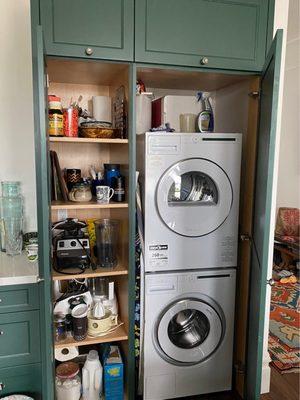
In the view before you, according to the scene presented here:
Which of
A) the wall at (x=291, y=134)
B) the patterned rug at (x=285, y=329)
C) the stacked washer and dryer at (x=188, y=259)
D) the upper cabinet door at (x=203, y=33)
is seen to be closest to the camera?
→ the upper cabinet door at (x=203, y=33)

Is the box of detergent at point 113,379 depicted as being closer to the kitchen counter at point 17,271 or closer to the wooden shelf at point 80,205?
the kitchen counter at point 17,271

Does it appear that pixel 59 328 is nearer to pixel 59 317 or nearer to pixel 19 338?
pixel 59 317

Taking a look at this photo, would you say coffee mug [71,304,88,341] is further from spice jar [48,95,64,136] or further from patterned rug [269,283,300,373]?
patterned rug [269,283,300,373]

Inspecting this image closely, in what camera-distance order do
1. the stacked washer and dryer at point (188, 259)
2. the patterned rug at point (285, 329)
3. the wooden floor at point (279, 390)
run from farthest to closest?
the patterned rug at point (285, 329)
the wooden floor at point (279, 390)
the stacked washer and dryer at point (188, 259)

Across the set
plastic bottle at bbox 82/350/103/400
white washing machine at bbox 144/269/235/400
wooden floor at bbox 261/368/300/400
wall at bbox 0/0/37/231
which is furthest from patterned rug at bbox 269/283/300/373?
wall at bbox 0/0/37/231

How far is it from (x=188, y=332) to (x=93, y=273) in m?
0.76

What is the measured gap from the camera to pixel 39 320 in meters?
1.65

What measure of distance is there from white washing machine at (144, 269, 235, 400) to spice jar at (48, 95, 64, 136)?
95 cm

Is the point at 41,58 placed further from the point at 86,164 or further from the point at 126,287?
the point at 126,287

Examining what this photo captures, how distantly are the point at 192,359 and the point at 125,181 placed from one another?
115 centimetres

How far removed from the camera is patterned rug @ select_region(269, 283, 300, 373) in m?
2.52

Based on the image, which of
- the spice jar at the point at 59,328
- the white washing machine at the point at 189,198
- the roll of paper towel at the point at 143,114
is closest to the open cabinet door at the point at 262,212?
the white washing machine at the point at 189,198

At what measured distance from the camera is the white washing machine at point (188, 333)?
1933 millimetres

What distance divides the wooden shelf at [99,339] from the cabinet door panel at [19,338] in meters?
0.15
